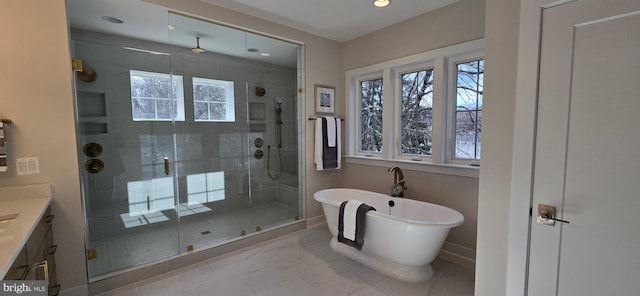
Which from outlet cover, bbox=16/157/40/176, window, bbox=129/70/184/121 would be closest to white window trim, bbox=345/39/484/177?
window, bbox=129/70/184/121

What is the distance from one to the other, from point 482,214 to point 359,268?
4.79 ft

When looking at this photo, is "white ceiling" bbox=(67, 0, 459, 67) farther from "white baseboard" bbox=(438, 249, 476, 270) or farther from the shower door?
A: "white baseboard" bbox=(438, 249, 476, 270)

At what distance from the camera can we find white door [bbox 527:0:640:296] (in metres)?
1.11

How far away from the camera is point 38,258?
155 cm

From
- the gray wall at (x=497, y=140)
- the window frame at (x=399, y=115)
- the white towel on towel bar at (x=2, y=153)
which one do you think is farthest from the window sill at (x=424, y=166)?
the white towel on towel bar at (x=2, y=153)

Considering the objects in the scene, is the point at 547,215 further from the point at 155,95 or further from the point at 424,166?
the point at 155,95

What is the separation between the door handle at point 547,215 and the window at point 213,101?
3535 millimetres

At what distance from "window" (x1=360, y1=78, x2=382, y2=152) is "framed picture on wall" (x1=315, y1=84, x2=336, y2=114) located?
1.41ft

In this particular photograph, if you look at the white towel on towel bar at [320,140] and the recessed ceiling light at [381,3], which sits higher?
the recessed ceiling light at [381,3]

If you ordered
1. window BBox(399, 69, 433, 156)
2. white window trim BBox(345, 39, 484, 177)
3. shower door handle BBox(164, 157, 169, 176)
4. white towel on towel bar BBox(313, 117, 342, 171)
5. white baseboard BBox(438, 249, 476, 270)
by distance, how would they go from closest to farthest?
white baseboard BBox(438, 249, 476, 270) < white window trim BBox(345, 39, 484, 177) < window BBox(399, 69, 433, 156) < shower door handle BBox(164, 157, 169, 176) < white towel on towel bar BBox(313, 117, 342, 171)

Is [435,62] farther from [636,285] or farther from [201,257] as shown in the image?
[201,257]

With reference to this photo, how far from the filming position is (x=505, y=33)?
1396 mm

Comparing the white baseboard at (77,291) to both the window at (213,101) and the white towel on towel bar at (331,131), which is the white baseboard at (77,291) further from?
the white towel on towel bar at (331,131)

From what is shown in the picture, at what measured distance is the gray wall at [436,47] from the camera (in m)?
2.61
